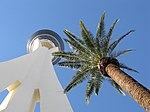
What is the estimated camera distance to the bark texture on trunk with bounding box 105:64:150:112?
13148 millimetres

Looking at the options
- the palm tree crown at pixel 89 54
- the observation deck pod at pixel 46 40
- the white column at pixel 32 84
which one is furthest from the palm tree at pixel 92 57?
the observation deck pod at pixel 46 40

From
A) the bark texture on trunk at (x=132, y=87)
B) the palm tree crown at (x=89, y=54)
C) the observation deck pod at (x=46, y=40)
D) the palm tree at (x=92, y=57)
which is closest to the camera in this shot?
the bark texture on trunk at (x=132, y=87)

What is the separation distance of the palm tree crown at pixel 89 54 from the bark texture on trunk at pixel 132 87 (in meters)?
2.09

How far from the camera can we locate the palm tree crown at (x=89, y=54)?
20.1 m

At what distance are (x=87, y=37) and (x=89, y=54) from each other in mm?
1194

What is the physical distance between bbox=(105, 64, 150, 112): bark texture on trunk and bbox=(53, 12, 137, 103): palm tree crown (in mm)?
2091

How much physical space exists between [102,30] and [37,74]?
41.8ft

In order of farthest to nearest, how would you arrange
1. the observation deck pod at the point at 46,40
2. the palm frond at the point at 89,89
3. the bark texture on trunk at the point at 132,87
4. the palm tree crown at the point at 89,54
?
1. the observation deck pod at the point at 46,40
2. the palm frond at the point at 89,89
3. the palm tree crown at the point at 89,54
4. the bark texture on trunk at the point at 132,87

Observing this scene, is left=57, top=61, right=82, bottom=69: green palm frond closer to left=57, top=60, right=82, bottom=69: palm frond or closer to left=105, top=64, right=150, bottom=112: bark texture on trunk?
left=57, top=60, right=82, bottom=69: palm frond

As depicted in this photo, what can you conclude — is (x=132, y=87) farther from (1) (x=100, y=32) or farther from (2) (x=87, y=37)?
(1) (x=100, y=32)

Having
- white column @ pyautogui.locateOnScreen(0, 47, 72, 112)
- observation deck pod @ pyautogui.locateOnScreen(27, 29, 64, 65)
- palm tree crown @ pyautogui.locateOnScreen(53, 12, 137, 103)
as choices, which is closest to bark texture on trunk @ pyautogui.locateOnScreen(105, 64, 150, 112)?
palm tree crown @ pyautogui.locateOnScreen(53, 12, 137, 103)

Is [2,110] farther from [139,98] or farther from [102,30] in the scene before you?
[139,98]

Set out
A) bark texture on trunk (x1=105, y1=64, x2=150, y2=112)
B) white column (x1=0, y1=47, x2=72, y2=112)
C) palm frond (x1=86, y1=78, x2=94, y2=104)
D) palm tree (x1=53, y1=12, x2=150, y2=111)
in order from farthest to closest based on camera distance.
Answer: white column (x1=0, y1=47, x2=72, y2=112), palm frond (x1=86, y1=78, x2=94, y2=104), palm tree (x1=53, y1=12, x2=150, y2=111), bark texture on trunk (x1=105, y1=64, x2=150, y2=112)

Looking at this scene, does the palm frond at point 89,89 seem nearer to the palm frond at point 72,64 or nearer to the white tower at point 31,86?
the palm frond at point 72,64
